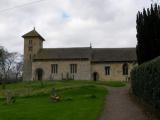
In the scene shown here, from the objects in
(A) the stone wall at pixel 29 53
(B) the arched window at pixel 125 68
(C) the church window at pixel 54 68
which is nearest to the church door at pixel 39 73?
(A) the stone wall at pixel 29 53

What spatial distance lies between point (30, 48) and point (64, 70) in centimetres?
972

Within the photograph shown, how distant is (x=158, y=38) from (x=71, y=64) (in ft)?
Result: 129

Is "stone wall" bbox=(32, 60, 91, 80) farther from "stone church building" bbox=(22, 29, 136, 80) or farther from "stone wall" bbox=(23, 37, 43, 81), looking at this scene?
"stone wall" bbox=(23, 37, 43, 81)

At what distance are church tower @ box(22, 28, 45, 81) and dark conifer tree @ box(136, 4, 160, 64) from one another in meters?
42.8

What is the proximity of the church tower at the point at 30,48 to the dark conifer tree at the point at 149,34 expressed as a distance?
141 feet

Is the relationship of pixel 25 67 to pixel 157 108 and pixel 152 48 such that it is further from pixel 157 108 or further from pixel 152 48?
pixel 157 108

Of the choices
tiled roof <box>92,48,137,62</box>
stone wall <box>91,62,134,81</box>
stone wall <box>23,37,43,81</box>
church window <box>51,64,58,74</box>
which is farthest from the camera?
stone wall <box>23,37,43,81</box>

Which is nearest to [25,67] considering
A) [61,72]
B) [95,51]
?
[61,72]

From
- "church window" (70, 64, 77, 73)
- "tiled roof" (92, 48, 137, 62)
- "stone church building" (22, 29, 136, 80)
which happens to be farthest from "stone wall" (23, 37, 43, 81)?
"tiled roof" (92, 48, 137, 62)

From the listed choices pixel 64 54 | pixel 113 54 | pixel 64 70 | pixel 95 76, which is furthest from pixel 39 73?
pixel 113 54

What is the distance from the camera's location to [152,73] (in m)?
19.4

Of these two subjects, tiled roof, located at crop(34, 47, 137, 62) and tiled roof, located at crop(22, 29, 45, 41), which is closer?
tiled roof, located at crop(34, 47, 137, 62)

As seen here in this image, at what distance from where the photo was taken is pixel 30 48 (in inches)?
2963

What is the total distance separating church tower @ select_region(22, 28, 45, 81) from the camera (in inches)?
2940
